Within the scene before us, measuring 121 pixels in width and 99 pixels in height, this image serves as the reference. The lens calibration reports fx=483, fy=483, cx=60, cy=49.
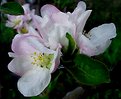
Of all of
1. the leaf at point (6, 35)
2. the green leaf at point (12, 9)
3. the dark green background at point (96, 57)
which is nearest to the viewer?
the green leaf at point (12, 9)

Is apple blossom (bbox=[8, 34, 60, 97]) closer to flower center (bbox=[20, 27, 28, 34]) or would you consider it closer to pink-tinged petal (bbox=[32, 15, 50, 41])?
pink-tinged petal (bbox=[32, 15, 50, 41])

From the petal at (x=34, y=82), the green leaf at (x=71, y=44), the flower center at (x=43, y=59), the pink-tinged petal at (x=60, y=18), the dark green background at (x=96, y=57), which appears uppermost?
the pink-tinged petal at (x=60, y=18)

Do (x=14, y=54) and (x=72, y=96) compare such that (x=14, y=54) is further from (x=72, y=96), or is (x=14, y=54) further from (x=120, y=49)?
(x=120, y=49)

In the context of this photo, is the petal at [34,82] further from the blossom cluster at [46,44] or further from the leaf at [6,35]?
the leaf at [6,35]

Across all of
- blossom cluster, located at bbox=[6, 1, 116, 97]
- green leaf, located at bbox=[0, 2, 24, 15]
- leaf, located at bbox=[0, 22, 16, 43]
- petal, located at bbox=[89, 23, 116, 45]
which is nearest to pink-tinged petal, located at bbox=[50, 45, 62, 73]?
blossom cluster, located at bbox=[6, 1, 116, 97]

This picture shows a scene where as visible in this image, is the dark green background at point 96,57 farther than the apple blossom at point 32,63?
Yes

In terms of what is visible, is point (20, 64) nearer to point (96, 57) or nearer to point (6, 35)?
point (96, 57)

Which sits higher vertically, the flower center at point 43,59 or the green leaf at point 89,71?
the green leaf at point 89,71

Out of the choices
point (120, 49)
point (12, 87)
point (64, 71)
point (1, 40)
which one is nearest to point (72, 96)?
point (64, 71)

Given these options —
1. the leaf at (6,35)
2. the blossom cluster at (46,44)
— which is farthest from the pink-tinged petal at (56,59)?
the leaf at (6,35)
